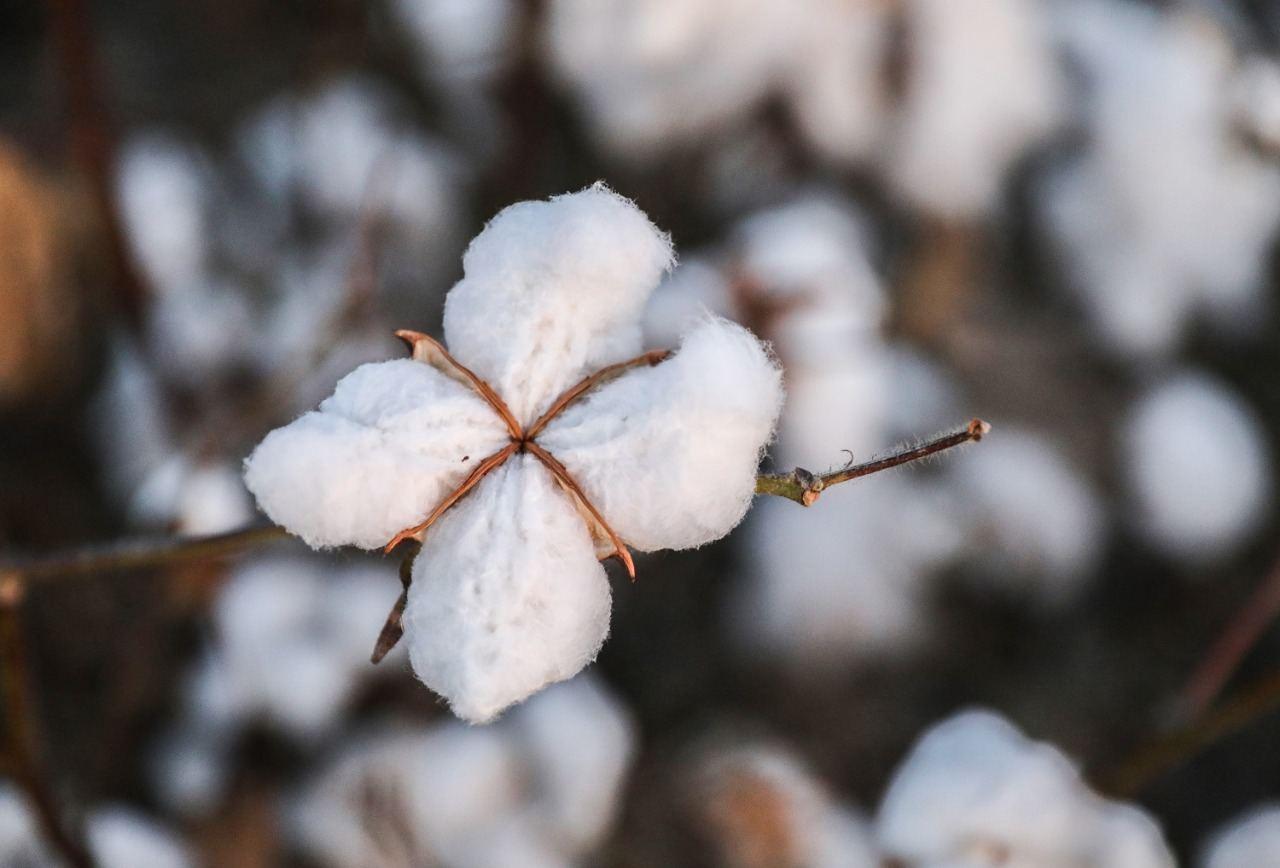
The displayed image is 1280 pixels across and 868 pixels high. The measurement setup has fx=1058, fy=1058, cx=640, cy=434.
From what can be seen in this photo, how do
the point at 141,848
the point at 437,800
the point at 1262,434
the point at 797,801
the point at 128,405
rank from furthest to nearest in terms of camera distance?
the point at 1262,434 → the point at 128,405 → the point at 797,801 → the point at 437,800 → the point at 141,848

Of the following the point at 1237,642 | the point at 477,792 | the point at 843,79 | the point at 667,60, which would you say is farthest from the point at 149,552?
the point at 843,79

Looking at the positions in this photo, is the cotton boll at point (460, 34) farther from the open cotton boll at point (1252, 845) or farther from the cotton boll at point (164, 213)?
the open cotton boll at point (1252, 845)

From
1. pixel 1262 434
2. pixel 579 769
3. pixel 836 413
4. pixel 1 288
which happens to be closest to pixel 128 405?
pixel 1 288

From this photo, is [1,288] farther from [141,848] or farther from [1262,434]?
[1262,434]

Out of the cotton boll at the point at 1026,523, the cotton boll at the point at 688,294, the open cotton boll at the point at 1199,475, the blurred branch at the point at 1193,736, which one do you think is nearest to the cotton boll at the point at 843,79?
the cotton boll at the point at 688,294

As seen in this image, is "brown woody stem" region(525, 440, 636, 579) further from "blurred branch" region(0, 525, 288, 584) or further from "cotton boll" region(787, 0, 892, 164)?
"cotton boll" region(787, 0, 892, 164)
